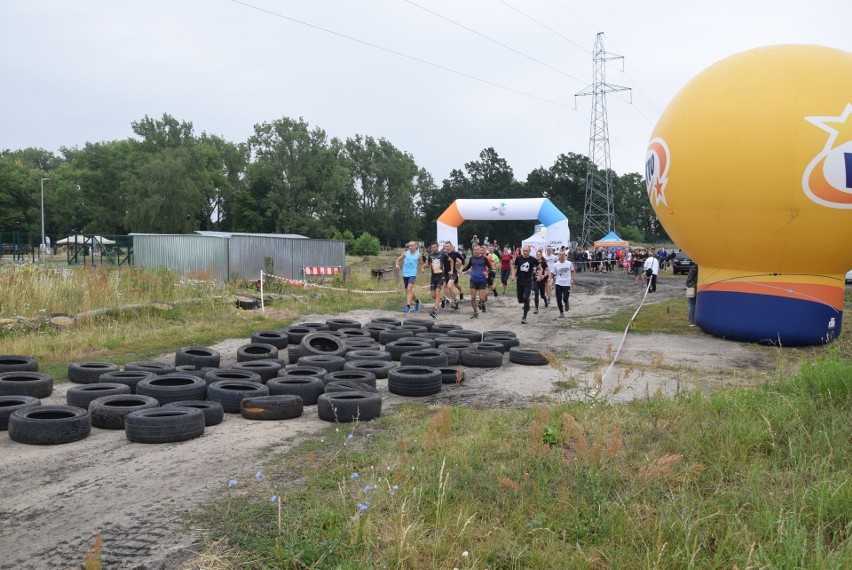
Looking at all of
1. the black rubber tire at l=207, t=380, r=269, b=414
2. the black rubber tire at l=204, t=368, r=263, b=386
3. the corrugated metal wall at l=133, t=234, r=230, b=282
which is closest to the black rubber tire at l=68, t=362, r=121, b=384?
→ the black rubber tire at l=204, t=368, r=263, b=386

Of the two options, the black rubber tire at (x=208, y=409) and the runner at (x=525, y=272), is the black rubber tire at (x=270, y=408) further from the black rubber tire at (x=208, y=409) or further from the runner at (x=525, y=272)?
the runner at (x=525, y=272)

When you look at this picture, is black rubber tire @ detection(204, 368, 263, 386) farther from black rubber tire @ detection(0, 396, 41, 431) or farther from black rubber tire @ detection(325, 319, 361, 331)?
black rubber tire @ detection(325, 319, 361, 331)

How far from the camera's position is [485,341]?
11727 mm

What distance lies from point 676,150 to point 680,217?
1407 millimetres

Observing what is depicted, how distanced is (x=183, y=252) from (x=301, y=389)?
1538 cm

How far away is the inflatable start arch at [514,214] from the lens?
32.5 metres

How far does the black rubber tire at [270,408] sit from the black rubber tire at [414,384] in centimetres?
163

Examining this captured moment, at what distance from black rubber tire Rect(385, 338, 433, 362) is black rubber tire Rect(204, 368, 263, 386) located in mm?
2802

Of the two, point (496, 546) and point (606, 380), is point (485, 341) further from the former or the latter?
point (496, 546)

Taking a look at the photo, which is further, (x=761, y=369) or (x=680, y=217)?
(x=680, y=217)

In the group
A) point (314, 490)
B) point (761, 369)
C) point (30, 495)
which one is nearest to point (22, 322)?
point (30, 495)

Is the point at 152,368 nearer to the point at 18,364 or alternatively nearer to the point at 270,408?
the point at 18,364

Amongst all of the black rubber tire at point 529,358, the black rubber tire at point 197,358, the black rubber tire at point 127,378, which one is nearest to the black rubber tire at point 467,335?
the black rubber tire at point 529,358

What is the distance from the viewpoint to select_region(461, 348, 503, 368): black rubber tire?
996 cm
